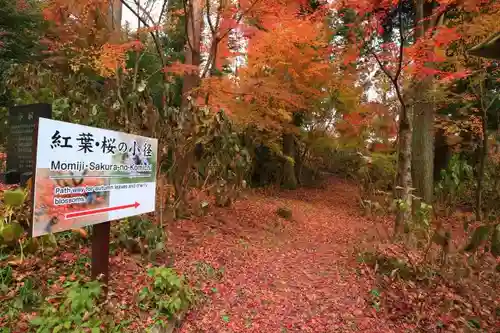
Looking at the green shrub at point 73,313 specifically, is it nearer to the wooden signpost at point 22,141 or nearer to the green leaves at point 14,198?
the green leaves at point 14,198

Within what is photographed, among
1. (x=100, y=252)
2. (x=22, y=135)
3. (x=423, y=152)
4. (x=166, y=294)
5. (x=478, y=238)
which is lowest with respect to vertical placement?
(x=166, y=294)

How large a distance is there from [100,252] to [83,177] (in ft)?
2.75

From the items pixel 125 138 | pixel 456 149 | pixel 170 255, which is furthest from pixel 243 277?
pixel 456 149

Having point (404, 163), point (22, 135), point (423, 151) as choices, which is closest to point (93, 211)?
point (22, 135)

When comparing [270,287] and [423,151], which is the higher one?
[423,151]

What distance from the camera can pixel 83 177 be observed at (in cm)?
275

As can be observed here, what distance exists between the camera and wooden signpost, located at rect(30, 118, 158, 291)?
2461 mm

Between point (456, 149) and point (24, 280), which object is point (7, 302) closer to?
point (24, 280)

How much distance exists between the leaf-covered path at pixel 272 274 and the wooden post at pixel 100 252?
1.00 meters

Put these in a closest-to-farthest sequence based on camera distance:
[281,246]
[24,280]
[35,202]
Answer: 1. [35,202]
2. [24,280]
3. [281,246]

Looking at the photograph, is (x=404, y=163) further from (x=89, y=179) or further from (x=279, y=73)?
(x=89, y=179)

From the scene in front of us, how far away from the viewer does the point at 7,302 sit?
9.75ft

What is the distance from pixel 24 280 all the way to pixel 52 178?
4.45 ft

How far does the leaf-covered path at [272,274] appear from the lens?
12.4 feet
